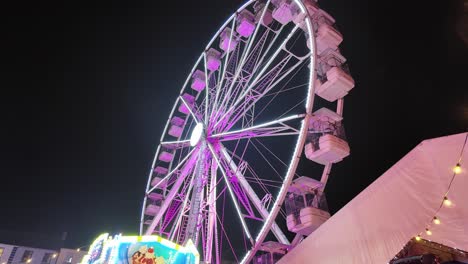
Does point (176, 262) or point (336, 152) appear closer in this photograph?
point (176, 262)

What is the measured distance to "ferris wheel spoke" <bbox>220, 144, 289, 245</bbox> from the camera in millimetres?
8410

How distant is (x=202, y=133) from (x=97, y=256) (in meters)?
4.59

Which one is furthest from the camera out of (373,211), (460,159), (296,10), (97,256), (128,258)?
(296,10)

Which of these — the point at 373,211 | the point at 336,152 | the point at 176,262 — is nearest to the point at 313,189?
the point at 336,152

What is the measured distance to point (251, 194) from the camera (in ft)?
29.3

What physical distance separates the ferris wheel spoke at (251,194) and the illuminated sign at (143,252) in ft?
6.28

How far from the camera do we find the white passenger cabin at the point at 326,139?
814cm

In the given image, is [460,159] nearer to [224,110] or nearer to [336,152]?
[336,152]

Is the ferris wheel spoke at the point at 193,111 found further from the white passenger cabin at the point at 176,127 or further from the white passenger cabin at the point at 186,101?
the white passenger cabin at the point at 176,127

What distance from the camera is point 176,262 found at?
7113 mm

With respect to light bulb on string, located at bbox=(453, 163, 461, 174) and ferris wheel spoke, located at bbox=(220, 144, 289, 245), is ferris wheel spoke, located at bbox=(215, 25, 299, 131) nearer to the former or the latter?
ferris wheel spoke, located at bbox=(220, 144, 289, 245)

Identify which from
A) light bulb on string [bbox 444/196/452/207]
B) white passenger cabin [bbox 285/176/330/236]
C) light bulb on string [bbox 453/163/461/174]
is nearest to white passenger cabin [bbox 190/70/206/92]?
white passenger cabin [bbox 285/176/330/236]

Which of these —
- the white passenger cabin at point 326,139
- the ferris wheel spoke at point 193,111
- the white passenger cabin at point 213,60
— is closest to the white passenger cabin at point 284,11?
the white passenger cabin at point 213,60

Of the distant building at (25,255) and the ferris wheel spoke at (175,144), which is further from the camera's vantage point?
the distant building at (25,255)
